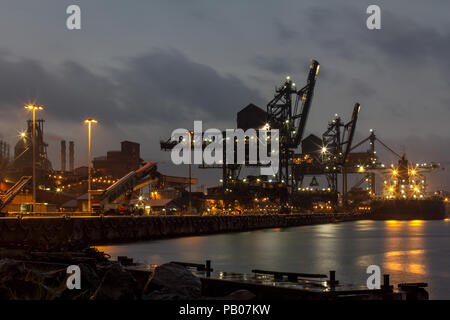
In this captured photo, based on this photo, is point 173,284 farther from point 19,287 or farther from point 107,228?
point 107,228

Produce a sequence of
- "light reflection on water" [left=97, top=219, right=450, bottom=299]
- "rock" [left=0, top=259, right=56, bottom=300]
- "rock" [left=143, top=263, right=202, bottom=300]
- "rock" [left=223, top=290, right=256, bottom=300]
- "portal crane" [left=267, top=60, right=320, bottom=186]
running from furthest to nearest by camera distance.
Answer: "portal crane" [left=267, top=60, right=320, bottom=186], "light reflection on water" [left=97, top=219, right=450, bottom=299], "rock" [left=143, top=263, right=202, bottom=300], "rock" [left=223, top=290, right=256, bottom=300], "rock" [left=0, top=259, right=56, bottom=300]

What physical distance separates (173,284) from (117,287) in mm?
1357

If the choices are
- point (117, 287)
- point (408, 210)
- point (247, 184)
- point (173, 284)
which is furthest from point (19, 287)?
point (408, 210)

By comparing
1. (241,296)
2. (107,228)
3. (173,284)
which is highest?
(173,284)

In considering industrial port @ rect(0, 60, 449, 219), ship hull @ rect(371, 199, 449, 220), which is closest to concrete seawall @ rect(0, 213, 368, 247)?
industrial port @ rect(0, 60, 449, 219)

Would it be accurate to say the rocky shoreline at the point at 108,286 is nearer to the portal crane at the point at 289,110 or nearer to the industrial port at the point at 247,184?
the industrial port at the point at 247,184

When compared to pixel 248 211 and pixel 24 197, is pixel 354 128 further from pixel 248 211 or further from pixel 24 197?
pixel 24 197

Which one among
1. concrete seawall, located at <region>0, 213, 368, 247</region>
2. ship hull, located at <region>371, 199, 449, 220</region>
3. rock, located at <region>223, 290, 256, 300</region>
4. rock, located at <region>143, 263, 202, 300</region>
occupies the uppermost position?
rock, located at <region>143, 263, 202, 300</region>

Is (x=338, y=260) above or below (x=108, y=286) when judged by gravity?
below

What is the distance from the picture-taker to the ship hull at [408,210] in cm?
16388

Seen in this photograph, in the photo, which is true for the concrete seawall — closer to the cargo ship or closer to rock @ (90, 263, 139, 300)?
rock @ (90, 263, 139, 300)

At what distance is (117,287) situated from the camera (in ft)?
39.7

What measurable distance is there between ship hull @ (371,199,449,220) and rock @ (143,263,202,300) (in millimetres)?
162815

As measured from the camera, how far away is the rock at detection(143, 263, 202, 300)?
1215 cm
